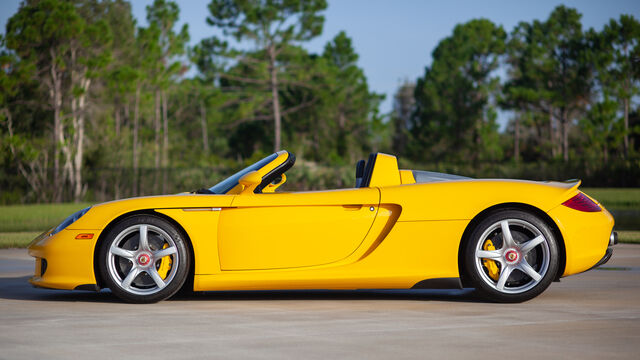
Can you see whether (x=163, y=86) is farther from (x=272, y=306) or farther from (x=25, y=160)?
(x=272, y=306)

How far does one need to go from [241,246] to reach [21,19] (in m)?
34.9

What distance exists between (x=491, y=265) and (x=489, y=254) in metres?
0.11

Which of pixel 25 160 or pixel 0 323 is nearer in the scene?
pixel 0 323

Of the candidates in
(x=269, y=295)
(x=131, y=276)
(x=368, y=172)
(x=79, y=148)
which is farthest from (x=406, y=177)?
(x=79, y=148)

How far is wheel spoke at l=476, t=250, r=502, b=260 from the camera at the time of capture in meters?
5.60

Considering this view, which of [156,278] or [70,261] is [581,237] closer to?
[156,278]

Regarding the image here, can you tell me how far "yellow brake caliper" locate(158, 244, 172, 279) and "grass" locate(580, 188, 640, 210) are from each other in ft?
91.7

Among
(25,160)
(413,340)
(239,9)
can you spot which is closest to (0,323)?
(413,340)

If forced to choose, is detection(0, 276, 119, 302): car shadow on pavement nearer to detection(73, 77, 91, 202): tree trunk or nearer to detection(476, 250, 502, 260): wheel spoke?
detection(476, 250, 502, 260): wheel spoke

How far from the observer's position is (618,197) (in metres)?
33.4

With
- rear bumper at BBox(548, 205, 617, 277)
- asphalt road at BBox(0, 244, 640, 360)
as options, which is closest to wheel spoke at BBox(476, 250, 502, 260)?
asphalt road at BBox(0, 244, 640, 360)

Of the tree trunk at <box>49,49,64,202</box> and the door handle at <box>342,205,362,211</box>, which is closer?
the door handle at <box>342,205,362,211</box>

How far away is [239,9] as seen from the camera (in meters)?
44.4

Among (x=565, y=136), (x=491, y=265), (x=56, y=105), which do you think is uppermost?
(x=56, y=105)
